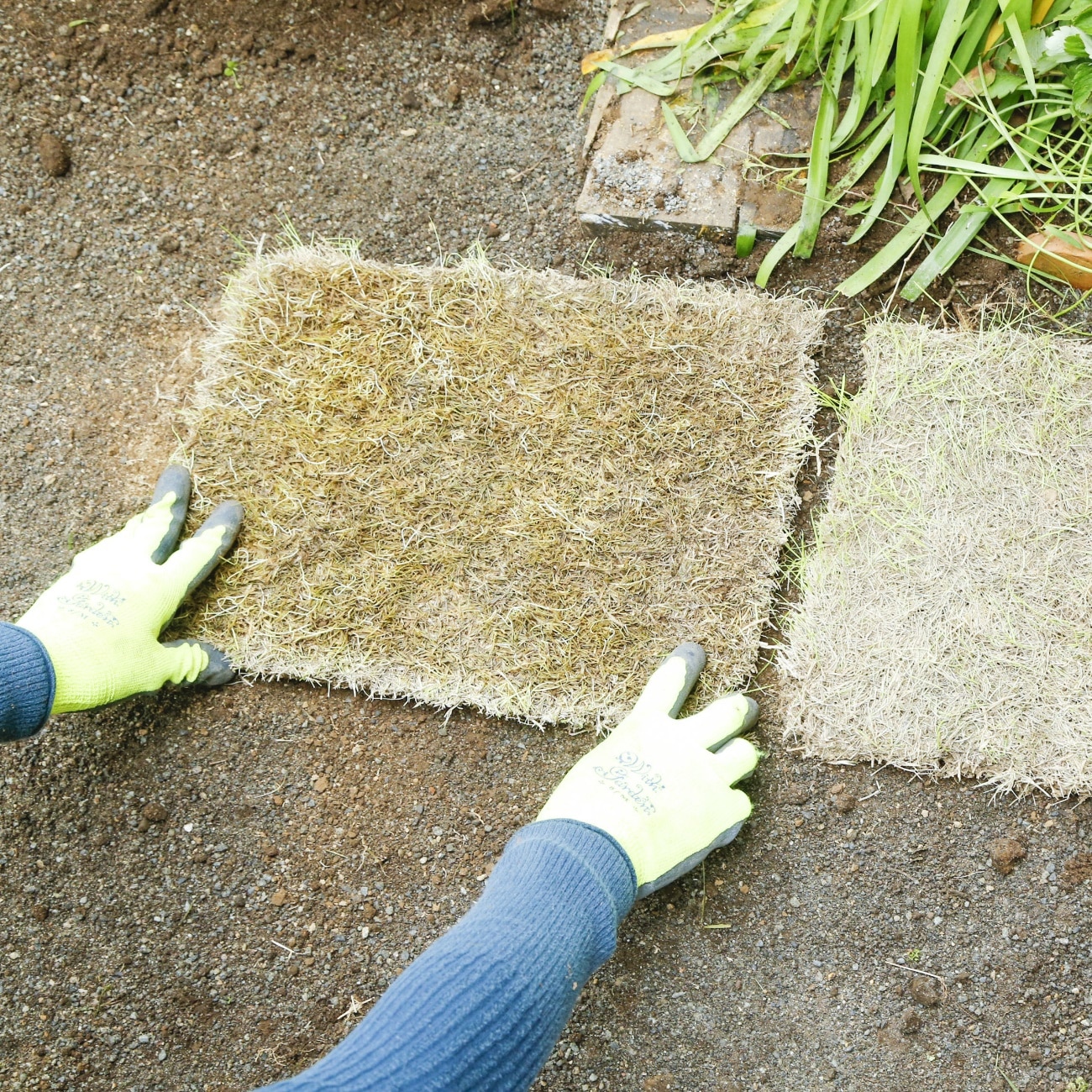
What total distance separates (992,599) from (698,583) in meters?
0.63

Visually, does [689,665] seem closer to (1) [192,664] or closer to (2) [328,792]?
(2) [328,792]

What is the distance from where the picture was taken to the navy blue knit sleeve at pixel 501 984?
1147 millimetres

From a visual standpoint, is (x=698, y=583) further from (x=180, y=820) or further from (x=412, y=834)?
(x=180, y=820)

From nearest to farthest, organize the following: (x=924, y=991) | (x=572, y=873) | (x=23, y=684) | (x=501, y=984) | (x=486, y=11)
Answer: (x=501, y=984) → (x=572, y=873) → (x=23, y=684) → (x=924, y=991) → (x=486, y=11)

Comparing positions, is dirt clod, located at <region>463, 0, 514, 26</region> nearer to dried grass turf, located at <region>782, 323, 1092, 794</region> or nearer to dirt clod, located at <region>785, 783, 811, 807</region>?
dried grass turf, located at <region>782, 323, 1092, 794</region>

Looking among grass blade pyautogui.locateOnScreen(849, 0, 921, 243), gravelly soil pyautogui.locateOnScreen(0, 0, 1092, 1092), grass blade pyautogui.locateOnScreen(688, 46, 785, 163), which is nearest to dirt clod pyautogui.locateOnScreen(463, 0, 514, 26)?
gravelly soil pyautogui.locateOnScreen(0, 0, 1092, 1092)

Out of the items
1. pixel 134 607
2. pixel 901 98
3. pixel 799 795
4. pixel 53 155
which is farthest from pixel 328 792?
pixel 901 98

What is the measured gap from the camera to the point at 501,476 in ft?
6.02

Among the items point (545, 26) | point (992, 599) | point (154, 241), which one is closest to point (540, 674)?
point (992, 599)

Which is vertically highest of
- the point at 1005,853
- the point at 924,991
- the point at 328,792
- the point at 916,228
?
the point at 916,228

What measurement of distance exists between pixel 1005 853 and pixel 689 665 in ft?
2.55

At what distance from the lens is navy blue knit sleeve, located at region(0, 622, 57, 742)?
62.2 inches

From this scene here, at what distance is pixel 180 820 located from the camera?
1.83 m

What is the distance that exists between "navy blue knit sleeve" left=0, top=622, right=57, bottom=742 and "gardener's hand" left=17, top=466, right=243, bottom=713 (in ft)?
0.14
